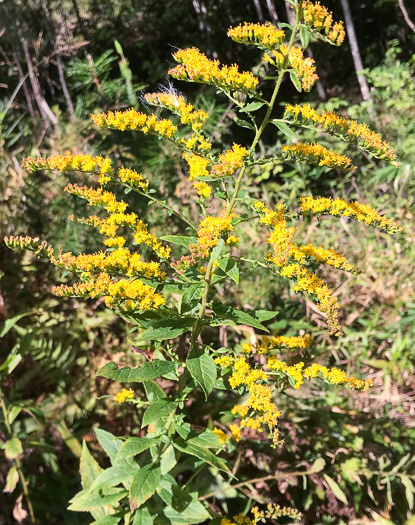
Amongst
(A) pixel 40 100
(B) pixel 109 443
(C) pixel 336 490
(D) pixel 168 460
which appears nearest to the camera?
(D) pixel 168 460

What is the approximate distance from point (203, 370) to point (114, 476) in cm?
53

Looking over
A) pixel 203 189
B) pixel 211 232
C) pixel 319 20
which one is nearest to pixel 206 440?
pixel 211 232

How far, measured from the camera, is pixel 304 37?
108 centimetres

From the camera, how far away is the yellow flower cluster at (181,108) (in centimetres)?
133

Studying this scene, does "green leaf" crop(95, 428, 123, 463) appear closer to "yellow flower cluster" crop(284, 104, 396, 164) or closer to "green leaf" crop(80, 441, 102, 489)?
"green leaf" crop(80, 441, 102, 489)

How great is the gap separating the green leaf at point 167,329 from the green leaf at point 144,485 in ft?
1.46

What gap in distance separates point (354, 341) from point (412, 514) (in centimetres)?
93

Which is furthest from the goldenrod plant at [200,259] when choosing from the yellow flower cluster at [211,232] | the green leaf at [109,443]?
the green leaf at [109,443]

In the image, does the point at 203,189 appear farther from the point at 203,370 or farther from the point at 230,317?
the point at 203,370

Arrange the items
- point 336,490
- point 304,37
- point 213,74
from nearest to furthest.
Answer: point 304,37 < point 213,74 < point 336,490

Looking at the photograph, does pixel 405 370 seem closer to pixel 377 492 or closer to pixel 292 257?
pixel 377 492

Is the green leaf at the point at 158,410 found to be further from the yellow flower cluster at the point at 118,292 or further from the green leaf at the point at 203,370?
the yellow flower cluster at the point at 118,292

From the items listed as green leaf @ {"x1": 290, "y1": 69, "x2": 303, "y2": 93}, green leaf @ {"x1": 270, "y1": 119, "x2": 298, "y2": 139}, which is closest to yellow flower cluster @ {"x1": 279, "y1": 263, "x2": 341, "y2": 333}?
green leaf @ {"x1": 270, "y1": 119, "x2": 298, "y2": 139}

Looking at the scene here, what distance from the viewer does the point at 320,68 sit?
6.96 m
